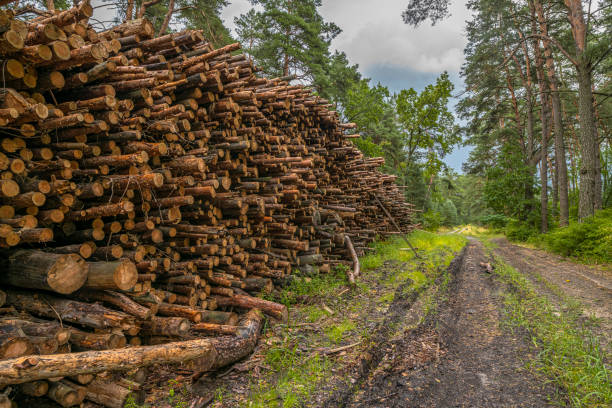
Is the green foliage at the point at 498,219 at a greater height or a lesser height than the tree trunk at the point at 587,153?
lesser

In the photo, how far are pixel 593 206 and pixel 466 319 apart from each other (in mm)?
10234

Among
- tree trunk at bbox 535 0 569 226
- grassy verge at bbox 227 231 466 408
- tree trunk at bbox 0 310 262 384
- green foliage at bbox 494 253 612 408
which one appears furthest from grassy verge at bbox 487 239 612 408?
tree trunk at bbox 535 0 569 226

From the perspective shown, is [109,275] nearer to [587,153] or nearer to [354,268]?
[354,268]

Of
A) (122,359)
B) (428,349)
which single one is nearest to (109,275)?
(122,359)

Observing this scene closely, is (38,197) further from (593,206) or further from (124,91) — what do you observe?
(593,206)

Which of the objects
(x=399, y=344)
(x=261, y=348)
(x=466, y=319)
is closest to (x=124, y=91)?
(x=261, y=348)

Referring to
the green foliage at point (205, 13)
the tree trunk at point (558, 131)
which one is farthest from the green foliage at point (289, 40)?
the tree trunk at point (558, 131)

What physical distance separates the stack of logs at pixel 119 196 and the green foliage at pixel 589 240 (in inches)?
374

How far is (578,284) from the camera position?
6758 mm

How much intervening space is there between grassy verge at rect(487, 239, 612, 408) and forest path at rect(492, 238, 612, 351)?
19 centimetres

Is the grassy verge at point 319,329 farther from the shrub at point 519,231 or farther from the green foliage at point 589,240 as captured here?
the shrub at point 519,231

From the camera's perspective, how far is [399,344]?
3.98 meters

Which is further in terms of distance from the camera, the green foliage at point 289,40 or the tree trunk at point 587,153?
the green foliage at point 289,40

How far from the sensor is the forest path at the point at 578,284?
468 centimetres
